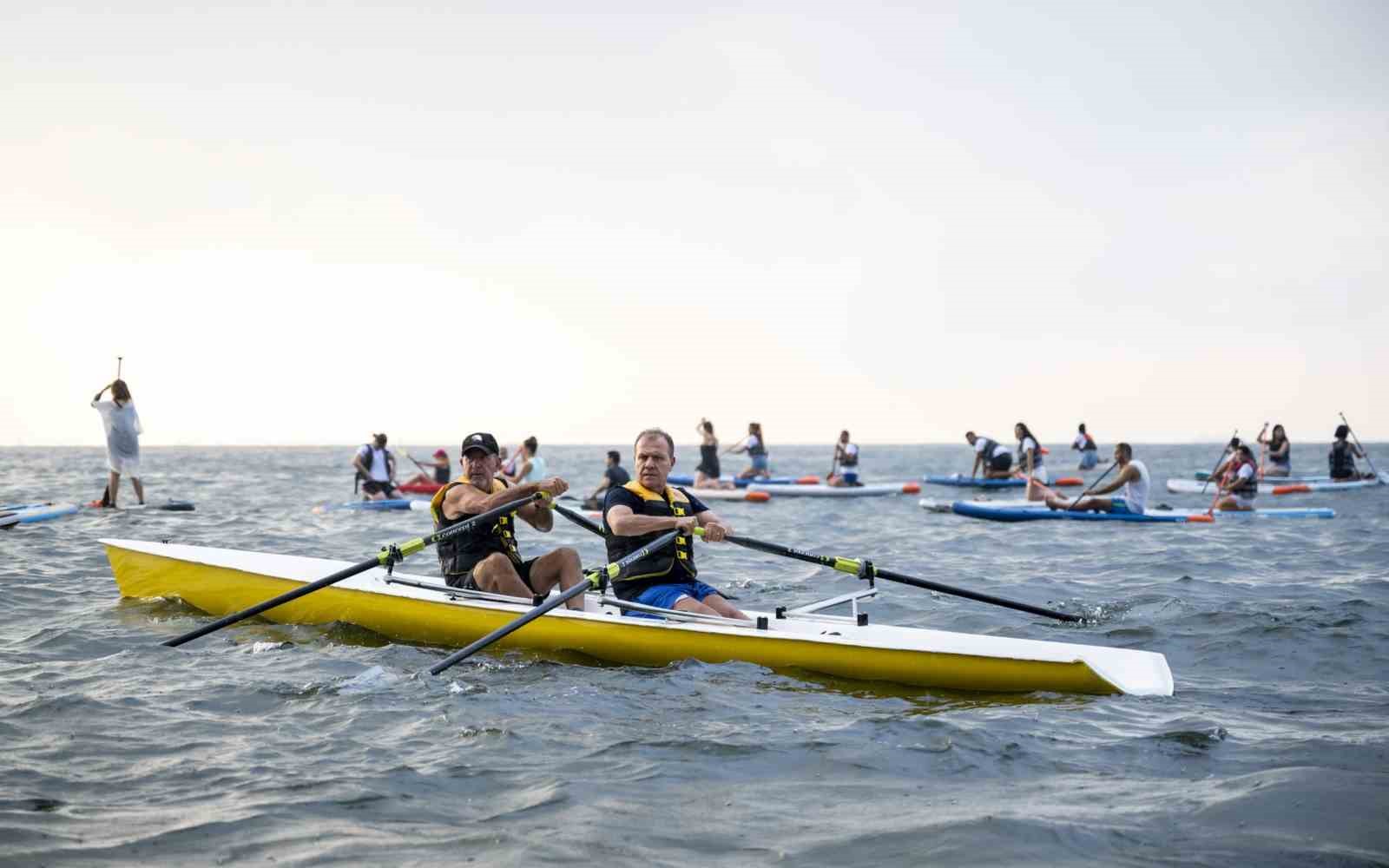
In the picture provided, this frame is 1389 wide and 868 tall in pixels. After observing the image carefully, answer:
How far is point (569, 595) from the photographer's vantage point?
22.9 ft

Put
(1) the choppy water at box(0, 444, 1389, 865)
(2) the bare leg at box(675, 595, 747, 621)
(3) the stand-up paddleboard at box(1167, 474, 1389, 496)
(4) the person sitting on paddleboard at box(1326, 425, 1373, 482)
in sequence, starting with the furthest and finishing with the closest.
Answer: (4) the person sitting on paddleboard at box(1326, 425, 1373, 482) → (3) the stand-up paddleboard at box(1167, 474, 1389, 496) → (2) the bare leg at box(675, 595, 747, 621) → (1) the choppy water at box(0, 444, 1389, 865)

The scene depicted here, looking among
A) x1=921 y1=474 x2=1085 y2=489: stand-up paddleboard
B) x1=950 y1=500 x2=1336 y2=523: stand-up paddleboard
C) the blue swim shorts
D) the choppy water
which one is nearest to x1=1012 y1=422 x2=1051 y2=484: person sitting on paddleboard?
x1=950 y1=500 x2=1336 y2=523: stand-up paddleboard

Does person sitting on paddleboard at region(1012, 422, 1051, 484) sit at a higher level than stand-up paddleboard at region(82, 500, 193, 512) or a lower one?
higher

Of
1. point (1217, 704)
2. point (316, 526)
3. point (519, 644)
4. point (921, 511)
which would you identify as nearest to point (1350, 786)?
point (1217, 704)

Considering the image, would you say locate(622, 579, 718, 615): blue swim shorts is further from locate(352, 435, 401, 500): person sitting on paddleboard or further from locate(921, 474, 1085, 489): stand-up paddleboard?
locate(921, 474, 1085, 489): stand-up paddleboard

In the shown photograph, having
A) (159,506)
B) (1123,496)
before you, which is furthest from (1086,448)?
(159,506)

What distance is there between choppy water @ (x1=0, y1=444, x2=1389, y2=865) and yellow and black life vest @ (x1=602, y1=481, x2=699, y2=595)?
0.78 metres

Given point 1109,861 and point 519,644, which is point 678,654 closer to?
point 519,644

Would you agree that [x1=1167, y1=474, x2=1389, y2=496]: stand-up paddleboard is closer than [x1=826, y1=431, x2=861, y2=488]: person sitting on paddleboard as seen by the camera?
Yes

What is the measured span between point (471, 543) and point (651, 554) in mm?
1463

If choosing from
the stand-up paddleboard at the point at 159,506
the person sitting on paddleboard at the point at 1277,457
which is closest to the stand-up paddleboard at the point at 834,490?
the person sitting on paddleboard at the point at 1277,457

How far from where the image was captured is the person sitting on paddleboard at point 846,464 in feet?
83.3

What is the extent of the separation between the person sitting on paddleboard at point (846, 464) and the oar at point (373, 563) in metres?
18.2

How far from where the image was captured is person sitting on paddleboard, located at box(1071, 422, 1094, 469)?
32.6 metres
